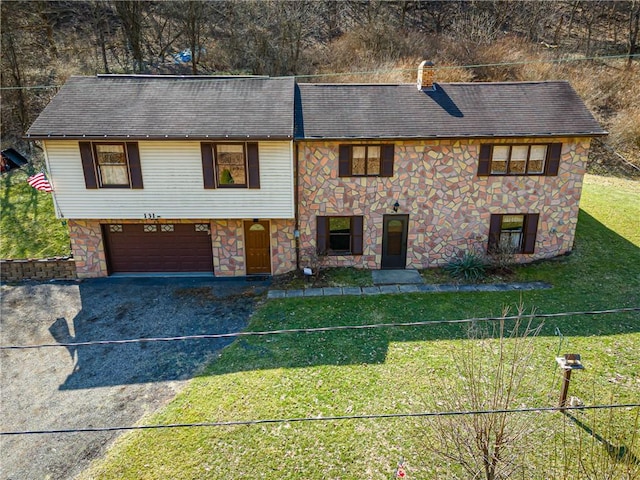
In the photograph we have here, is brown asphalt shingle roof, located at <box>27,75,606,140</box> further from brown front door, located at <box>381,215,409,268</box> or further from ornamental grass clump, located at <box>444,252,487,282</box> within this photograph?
ornamental grass clump, located at <box>444,252,487,282</box>

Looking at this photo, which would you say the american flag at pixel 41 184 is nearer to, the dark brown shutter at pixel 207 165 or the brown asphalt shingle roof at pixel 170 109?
the brown asphalt shingle roof at pixel 170 109

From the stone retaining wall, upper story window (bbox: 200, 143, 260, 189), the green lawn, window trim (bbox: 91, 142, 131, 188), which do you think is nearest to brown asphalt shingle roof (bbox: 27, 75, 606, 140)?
window trim (bbox: 91, 142, 131, 188)

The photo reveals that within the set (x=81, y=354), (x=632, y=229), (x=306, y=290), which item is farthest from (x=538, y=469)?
(x=632, y=229)

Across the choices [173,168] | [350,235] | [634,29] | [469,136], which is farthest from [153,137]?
[634,29]

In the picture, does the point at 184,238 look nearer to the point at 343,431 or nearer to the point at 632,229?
the point at 343,431

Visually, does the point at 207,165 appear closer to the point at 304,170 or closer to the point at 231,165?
the point at 231,165

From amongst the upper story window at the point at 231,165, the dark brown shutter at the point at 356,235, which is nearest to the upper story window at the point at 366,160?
the dark brown shutter at the point at 356,235
